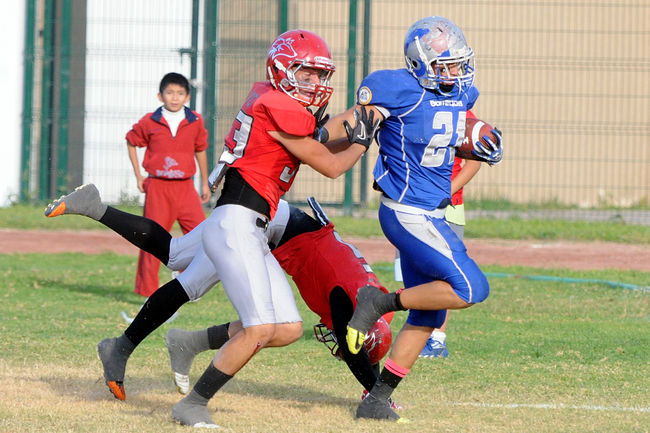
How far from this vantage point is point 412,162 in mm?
5480

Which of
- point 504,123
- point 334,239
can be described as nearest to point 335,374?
point 334,239

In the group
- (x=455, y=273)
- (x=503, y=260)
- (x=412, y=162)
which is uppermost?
(x=412, y=162)

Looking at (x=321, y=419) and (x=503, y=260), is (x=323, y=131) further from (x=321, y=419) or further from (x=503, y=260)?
(x=503, y=260)

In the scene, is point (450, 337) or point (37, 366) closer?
point (37, 366)

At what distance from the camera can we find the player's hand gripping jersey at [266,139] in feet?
16.9

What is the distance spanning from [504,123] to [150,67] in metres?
5.27

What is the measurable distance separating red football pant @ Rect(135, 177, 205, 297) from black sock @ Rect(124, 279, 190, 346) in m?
3.33

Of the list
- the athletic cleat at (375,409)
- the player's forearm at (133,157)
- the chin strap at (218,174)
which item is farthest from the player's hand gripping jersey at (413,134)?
the player's forearm at (133,157)

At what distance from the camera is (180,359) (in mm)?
5867

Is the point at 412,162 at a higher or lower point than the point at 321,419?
higher

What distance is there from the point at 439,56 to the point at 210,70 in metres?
11.0

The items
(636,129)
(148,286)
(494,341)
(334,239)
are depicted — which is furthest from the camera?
(636,129)

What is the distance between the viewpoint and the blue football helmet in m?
5.41

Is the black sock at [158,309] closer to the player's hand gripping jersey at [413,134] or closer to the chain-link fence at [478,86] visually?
the player's hand gripping jersey at [413,134]
